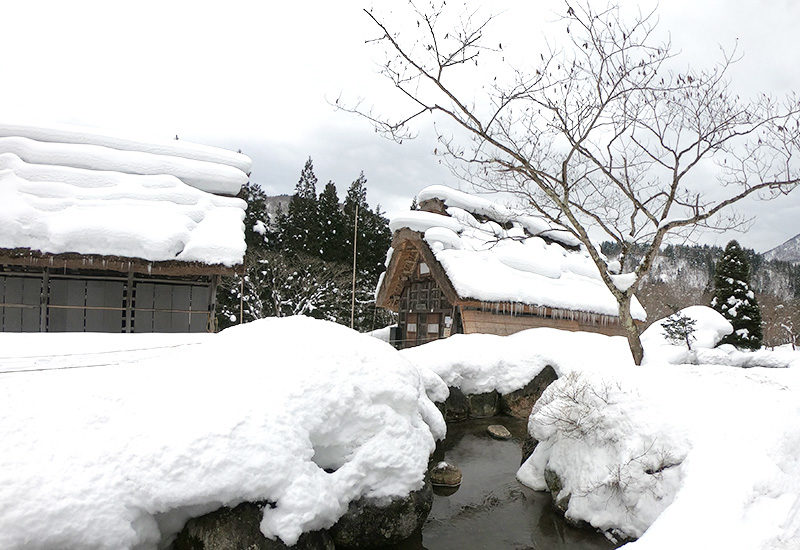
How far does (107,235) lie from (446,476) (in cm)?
972

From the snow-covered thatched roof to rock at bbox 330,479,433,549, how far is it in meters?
8.71

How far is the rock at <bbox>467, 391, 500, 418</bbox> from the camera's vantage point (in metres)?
10.5

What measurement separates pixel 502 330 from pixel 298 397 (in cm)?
1095

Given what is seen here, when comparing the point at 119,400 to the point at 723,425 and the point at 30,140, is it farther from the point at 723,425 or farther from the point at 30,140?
the point at 30,140

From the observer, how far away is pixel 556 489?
6297 millimetres

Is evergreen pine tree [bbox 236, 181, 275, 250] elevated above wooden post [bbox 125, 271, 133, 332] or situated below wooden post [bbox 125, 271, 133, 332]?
above

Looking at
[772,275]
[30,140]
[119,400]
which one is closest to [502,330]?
[119,400]

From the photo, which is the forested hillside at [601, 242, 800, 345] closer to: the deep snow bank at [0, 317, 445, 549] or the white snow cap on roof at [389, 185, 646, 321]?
the white snow cap on roof at [389, 185, 646, 321]

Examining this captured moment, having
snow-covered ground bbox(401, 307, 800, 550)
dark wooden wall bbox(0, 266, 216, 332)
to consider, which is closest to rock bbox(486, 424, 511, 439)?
snow-covered ground bbox(401, 307, 800, 550)

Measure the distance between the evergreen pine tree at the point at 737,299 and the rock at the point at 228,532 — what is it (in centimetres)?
1779

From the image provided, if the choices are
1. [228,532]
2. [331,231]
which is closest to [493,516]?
[228,532]

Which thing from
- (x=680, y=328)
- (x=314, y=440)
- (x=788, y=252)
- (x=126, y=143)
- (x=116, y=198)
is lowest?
(x=314, y=440)

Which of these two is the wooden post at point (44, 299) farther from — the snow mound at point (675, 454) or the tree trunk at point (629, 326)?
the tree trunk at point (629, 326)

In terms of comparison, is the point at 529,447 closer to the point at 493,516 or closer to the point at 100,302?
the point at 493,516
